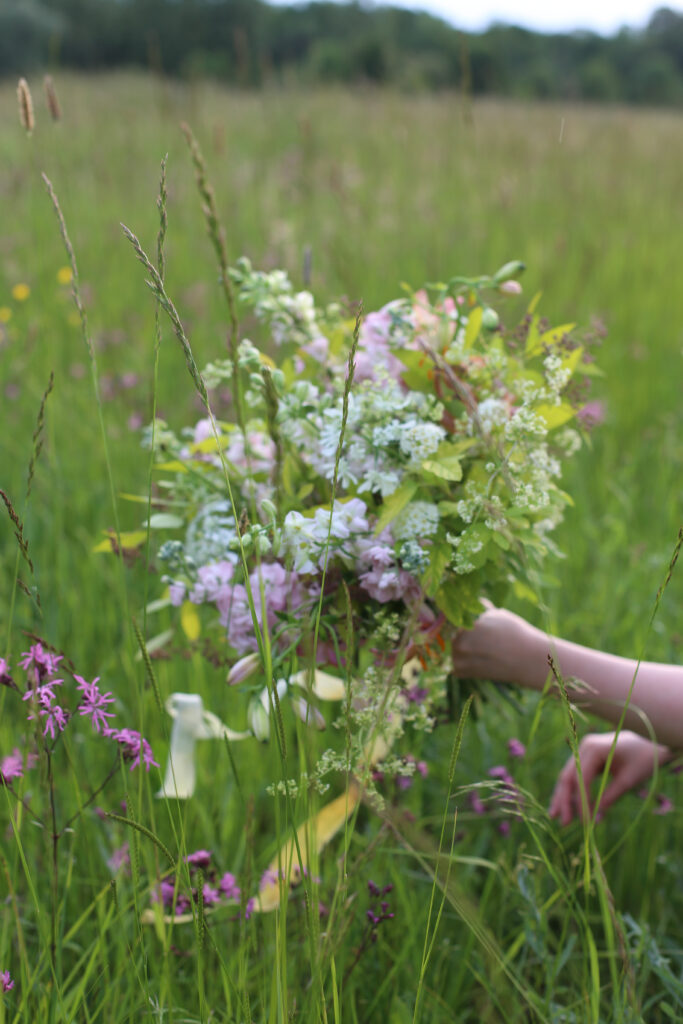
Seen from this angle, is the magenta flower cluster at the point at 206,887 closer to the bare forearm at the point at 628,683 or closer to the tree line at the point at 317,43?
the bare forearm at the point at 628,683

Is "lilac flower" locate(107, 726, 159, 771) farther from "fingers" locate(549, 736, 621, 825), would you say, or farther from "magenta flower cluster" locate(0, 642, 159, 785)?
"fingers" locate(549, 736, 621, 825)

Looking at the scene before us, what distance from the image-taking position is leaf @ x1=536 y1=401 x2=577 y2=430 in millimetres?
913

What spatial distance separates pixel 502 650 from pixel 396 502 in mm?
329

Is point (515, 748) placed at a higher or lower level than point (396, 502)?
lower

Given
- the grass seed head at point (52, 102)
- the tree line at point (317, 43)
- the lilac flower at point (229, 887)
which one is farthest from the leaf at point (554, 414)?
the tree line at point (317, 43)

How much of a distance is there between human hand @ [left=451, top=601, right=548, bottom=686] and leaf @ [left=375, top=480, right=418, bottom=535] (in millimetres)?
274

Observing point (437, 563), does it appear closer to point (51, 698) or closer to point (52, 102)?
point (51, 698)

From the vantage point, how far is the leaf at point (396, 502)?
2.73 feet

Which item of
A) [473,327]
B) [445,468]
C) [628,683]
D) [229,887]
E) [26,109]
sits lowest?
[229,887]

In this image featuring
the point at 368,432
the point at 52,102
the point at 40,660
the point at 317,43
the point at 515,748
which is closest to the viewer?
the point at 40,660

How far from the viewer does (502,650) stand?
1.07 meters

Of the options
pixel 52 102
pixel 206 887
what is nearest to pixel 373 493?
pixel 206 887

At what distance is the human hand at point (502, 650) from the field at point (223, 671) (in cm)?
15

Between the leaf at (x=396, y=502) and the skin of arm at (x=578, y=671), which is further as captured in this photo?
the skin of arm at (x=578, y=671)
